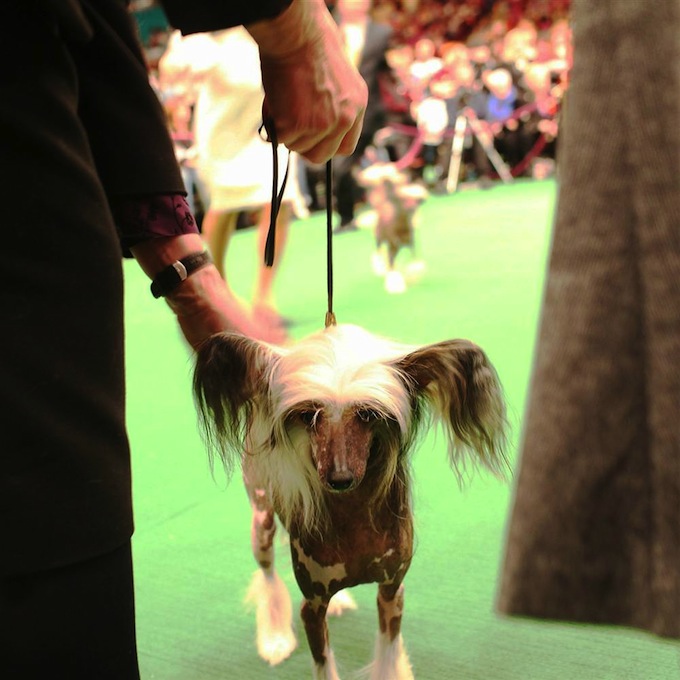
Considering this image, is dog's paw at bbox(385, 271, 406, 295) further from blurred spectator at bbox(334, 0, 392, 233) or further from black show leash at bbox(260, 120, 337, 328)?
black show leash at bbox(260, 120, 337, 328)

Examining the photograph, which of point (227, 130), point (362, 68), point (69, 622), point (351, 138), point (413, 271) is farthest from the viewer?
point (362, 68)

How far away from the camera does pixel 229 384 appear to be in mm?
1588

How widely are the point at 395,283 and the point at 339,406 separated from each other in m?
4.73

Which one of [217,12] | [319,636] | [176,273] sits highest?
[217,12]

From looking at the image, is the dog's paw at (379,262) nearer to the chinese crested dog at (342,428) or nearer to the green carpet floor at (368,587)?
the green carpet floor at (368,587)

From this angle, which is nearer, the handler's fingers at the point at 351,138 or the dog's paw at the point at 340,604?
the handler's fingers at the point at 351,138

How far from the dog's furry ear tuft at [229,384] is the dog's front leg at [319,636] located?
0.34 m

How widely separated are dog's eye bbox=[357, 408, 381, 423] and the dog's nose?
0.10 meters

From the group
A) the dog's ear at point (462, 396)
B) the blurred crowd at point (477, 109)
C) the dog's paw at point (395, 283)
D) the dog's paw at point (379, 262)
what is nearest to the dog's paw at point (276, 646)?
the dog's ear at point (462, 396)

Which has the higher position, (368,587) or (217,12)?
(217,12)

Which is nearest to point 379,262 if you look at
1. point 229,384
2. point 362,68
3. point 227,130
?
point 227,130

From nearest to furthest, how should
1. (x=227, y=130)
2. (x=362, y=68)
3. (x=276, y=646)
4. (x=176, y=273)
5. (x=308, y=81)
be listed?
(x=308, y=81), (x=176, y=273), (x=276, y=646), (x=227, y=130), (x=362, y=68)

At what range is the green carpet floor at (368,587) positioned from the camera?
6.76 feet

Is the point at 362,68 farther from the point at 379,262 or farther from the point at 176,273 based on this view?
the point at 176,273
